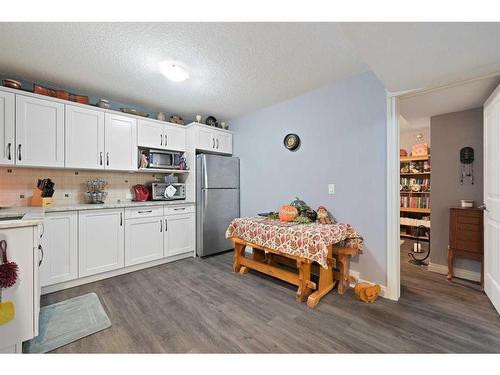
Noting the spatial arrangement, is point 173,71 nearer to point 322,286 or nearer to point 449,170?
point 322,286

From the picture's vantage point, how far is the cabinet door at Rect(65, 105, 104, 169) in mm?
2535

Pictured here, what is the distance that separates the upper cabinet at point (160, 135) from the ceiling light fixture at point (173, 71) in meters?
1.09

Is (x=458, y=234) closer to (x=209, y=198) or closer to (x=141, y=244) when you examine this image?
(x=209, y=198)

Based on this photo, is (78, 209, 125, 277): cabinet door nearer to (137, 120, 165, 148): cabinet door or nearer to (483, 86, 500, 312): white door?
(137, 120, 165, 148): cabinet door

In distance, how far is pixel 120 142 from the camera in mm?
2910

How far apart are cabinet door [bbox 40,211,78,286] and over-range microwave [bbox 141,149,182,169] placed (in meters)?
1.16

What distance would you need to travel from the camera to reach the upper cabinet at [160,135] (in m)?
3.10

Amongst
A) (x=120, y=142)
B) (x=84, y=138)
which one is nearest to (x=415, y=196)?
(x=120, y=142)

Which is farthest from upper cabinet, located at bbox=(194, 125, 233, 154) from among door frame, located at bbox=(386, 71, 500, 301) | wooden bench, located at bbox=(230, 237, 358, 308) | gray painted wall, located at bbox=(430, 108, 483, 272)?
gray painted wall, located at bbox=(430, 108, 483, 272)

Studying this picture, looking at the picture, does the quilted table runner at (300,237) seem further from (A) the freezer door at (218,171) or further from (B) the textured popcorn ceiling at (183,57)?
(B) the textured popcorn ceiling at (183,57)

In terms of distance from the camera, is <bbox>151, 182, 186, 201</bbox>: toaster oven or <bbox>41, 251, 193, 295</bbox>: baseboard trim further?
<bbox>151, 182, 186, 201</bbox>: toaster oven

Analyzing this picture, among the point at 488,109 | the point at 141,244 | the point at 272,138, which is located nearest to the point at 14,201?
the point at 141,244

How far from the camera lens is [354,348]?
1.47 metres
